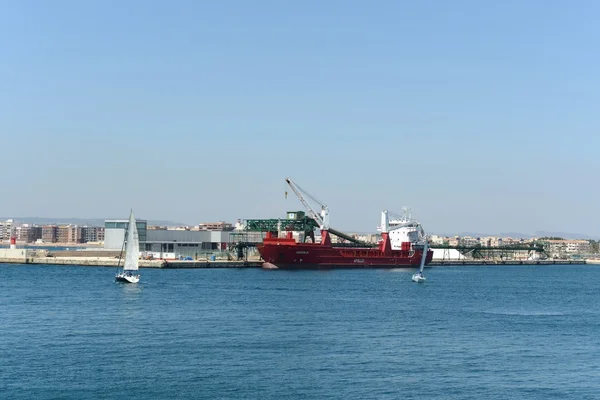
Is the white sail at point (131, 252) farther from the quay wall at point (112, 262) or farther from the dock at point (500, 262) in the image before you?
the dock at point (500, 262)

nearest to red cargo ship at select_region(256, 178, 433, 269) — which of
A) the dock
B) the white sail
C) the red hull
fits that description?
the red hull

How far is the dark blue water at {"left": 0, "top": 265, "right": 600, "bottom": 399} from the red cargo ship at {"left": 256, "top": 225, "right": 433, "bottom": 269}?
104 ft

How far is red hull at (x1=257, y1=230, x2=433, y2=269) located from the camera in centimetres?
9912

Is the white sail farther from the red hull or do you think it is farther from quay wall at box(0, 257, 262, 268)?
the red hull

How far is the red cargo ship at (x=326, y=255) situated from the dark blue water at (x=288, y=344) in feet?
104

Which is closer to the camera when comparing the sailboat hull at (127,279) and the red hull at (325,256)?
the sailboat hull at (127,279)

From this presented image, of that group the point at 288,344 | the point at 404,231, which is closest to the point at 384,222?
the point at 404,231

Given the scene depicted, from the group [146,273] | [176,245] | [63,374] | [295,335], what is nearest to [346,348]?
[295,335]

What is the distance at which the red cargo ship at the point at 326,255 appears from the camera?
99188 mm

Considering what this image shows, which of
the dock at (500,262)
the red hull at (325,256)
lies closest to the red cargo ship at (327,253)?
the red hull at (325,256)

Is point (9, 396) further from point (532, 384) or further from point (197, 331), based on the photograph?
point (532, 384)

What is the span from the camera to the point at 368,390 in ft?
95.7

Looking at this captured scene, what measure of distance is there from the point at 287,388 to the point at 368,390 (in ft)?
9.50

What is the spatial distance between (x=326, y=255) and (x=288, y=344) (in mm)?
66148
